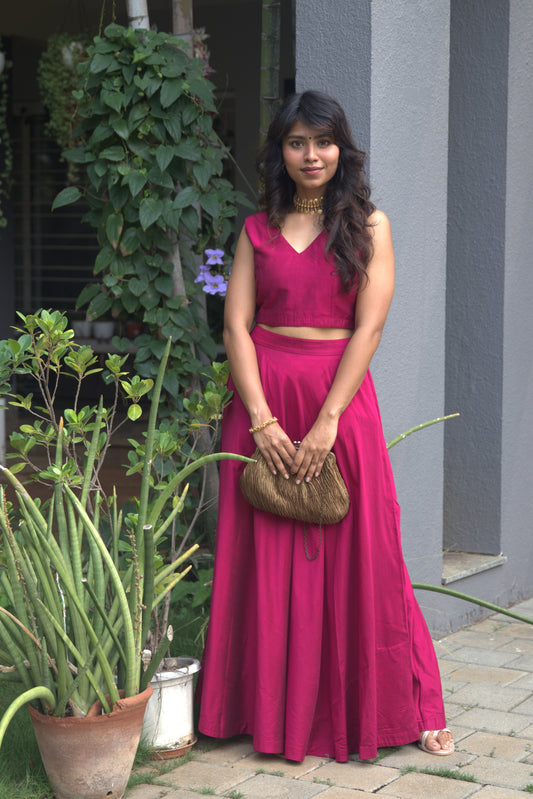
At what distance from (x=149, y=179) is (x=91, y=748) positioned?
1.81m

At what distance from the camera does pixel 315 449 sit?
276 cm

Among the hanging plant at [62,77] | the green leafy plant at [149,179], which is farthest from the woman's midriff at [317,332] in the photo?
the hanging plant at [62,77]

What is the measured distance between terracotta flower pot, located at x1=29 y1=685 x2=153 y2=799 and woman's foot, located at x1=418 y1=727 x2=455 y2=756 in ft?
2.78

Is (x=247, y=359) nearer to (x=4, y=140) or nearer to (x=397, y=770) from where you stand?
(x=397, y=770)

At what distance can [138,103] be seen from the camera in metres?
3.42

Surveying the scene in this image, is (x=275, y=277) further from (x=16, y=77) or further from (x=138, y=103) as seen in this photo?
(x=16, y=77)

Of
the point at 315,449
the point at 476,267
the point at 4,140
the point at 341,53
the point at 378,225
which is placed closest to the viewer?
the point at 315,449

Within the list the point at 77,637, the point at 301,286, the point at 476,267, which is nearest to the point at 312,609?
the point at 77,637

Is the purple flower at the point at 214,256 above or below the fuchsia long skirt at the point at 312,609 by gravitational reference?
above

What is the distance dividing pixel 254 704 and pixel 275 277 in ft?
3.81

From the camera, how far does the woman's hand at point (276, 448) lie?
2777 mm

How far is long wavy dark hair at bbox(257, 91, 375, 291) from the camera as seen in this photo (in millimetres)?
2799

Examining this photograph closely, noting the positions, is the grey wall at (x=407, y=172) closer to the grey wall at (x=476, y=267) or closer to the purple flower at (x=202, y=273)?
the grey wall at (x=476, y=267)

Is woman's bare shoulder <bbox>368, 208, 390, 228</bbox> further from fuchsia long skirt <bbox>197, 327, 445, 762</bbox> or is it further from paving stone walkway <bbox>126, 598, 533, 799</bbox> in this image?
paving stone walkway <bbox>126, 598, 533, 799</bbox>
